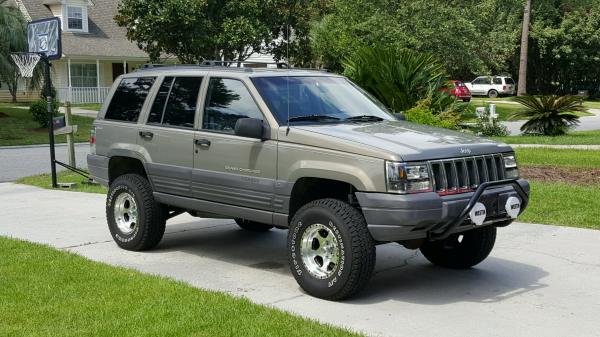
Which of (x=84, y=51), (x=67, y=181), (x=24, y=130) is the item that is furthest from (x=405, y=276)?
(x=84, y=51)

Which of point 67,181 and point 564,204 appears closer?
point 564,204

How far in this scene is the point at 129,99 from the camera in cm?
825

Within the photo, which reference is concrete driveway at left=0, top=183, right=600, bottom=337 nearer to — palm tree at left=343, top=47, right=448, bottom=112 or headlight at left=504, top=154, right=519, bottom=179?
headlight at left=504, top=154, right=519, bottom=179

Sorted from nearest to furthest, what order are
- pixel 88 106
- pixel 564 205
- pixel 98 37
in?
pixel 564 205
pixel 88 106
pixel 98 37

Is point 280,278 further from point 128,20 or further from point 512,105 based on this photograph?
point 512,105

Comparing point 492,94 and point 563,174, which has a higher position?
point 492,94

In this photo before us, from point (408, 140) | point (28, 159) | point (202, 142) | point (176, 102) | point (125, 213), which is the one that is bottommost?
point (28, 159)

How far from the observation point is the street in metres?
16.7

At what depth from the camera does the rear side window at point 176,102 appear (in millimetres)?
7465

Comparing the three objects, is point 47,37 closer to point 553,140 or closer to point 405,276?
point 405,276

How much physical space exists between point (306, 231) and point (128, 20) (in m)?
26.0

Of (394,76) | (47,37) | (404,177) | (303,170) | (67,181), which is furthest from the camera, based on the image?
(394,76)

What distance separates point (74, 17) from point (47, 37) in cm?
2974

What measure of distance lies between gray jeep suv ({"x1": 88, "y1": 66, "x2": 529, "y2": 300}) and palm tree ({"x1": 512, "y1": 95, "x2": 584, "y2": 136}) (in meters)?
14.3
